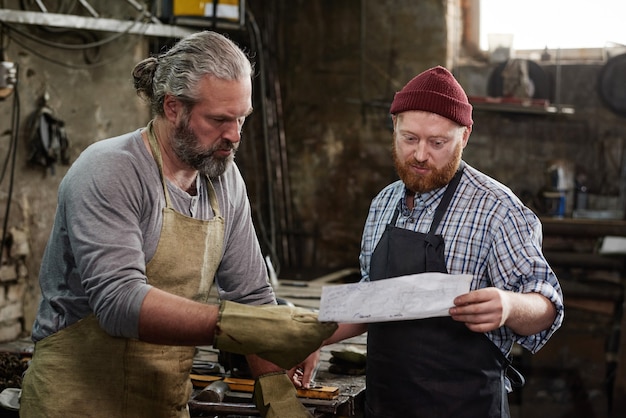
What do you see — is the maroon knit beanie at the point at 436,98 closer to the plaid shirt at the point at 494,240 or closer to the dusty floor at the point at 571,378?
the plaid shirt at the point at 494,240

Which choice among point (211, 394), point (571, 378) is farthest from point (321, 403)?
point (571, 378)

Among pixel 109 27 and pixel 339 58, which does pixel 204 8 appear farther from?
pixel 339 58

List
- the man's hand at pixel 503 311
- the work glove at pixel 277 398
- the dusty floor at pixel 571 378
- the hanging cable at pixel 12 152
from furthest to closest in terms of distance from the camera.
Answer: the dusty floor at pixel 571 378
the hanging cable at pixel 12 152
the work glove at pixel 277 398
the man's hand at pixel 503 311

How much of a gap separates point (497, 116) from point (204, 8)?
3.29m

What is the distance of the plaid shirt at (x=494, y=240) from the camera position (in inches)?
97.3

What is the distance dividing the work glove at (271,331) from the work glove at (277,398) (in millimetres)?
342

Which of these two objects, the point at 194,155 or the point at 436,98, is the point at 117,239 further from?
the point at 436,98

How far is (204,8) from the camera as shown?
6.01 meters

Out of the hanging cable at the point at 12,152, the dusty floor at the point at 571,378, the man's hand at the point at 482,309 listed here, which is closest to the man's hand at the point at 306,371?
the man's hand at the point at 482,309

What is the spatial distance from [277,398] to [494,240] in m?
0.82

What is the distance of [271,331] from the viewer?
85.7 inches

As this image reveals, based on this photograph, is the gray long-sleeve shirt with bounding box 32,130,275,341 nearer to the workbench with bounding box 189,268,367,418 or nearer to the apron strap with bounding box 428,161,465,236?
the workbench with bounding box 189,268,367,418

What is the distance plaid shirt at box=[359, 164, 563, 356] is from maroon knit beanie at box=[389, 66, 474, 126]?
219mm

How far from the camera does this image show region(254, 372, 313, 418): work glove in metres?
2.56
